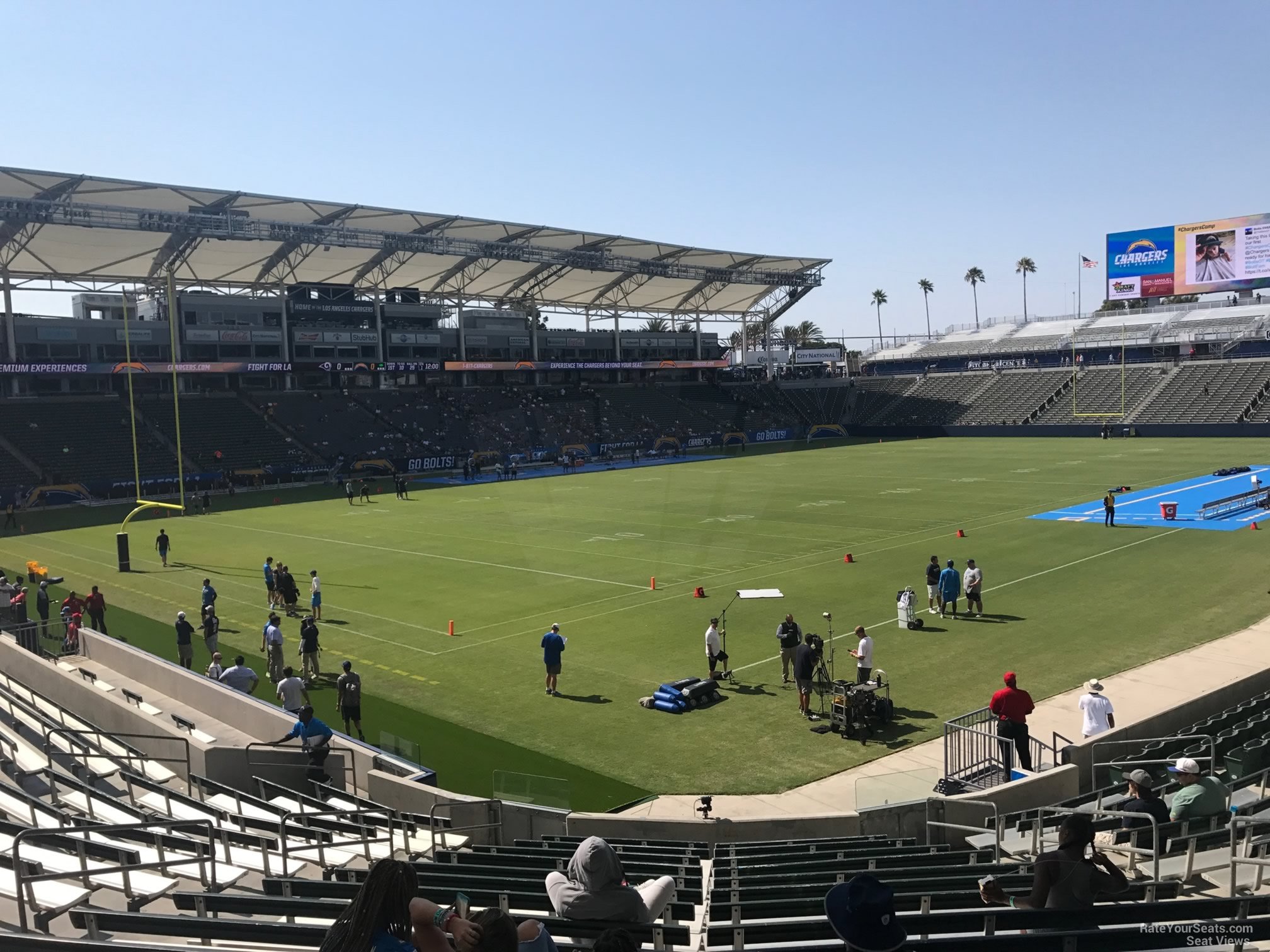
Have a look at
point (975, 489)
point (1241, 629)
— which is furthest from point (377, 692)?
point (975, 489)

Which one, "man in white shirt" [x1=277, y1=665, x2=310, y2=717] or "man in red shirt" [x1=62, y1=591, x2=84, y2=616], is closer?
"man in white shirt" [x1=277, y1=665, x2=310, y2=717]

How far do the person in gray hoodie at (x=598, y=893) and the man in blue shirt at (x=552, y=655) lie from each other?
1355cm

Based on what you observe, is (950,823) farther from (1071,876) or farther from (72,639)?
(72,639)

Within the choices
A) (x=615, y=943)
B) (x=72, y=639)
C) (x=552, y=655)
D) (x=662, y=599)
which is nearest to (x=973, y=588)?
(x=662, y=599)

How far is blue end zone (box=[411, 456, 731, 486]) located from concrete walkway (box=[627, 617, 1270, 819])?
4716 centimetres

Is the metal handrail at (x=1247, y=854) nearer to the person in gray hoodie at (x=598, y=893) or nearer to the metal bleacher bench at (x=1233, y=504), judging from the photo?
the person in gray hoodie at (x=598, y=893)

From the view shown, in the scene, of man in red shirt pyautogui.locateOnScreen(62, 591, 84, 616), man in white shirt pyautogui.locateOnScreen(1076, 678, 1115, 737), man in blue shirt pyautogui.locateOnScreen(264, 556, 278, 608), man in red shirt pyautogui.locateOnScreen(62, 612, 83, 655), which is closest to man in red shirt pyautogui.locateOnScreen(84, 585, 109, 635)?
man in red shirt pyautogui.locateOnScreen(62, 591, 84, 616)

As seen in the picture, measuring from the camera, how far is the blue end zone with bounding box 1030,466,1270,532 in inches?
1462

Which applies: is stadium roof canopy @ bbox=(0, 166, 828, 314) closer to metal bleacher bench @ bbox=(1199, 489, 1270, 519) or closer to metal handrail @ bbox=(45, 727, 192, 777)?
metal handrail @ bbox=(45, 727, 192, 777)

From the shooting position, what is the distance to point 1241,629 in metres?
21.8

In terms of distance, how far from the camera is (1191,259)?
259 feet

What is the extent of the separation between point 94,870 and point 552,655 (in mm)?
12660

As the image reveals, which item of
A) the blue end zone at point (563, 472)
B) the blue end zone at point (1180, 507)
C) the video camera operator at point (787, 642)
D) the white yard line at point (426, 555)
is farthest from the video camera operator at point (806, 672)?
the blue end zone at point (563, 472)

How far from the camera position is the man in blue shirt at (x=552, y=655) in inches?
752
